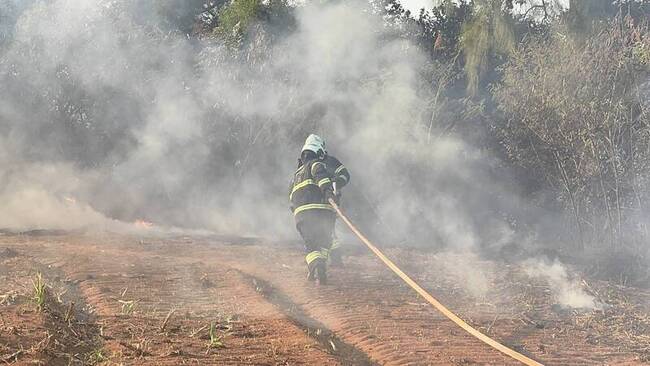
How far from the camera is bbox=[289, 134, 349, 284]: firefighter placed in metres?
7.19

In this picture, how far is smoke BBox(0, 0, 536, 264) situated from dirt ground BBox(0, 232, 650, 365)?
10.5ft

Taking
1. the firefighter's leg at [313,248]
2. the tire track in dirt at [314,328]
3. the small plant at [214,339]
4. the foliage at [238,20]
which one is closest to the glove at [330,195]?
the firefighter's leg at [313,248]

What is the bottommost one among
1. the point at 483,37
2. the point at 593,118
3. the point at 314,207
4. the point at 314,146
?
the point at 314,207

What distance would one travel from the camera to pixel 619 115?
867cm

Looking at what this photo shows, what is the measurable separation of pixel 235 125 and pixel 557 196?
20.5 ft

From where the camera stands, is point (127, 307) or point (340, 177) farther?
point (340, 177)

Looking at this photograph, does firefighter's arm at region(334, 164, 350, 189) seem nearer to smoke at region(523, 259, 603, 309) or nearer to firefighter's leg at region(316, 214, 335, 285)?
firefighter's leg at region(316, 214, 335, 285)

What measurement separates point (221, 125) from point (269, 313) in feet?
25.3

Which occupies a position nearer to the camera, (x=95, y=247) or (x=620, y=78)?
(x=95, y=247)

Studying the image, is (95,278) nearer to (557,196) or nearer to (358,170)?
(358,170)

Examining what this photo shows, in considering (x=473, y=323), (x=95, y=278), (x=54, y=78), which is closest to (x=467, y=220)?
(x=473, y=323)

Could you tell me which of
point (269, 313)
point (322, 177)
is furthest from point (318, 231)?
point (269, 313)

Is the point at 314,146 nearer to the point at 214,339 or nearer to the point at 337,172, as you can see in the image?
the point at 337,172

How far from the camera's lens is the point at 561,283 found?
7.55 metres
